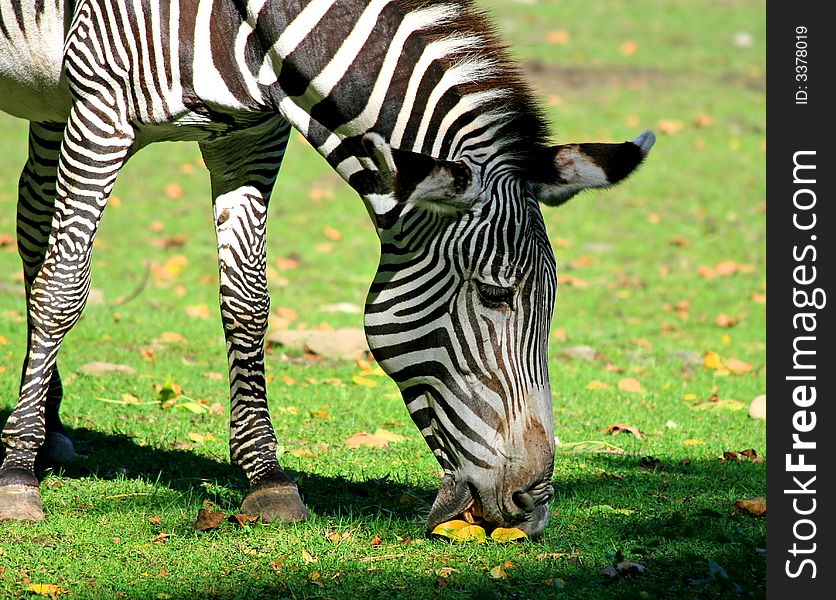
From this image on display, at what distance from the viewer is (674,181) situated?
1451cm

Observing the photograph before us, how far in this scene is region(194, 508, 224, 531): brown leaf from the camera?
15.1 ft

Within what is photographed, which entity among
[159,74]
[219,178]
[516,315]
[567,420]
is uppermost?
[159,74]

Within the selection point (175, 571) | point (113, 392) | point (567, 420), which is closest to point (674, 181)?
point (567, 420)

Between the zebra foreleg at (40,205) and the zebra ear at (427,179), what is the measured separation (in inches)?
104

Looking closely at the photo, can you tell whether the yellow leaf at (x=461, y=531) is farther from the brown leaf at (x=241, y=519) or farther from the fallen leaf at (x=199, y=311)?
the fallen leaf at (x=199, y=311)

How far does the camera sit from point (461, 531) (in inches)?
A: 170

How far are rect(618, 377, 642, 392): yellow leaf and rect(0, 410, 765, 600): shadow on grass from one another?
190 centimetres

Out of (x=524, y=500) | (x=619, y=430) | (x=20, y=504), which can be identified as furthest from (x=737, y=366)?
(x=20, y=504)

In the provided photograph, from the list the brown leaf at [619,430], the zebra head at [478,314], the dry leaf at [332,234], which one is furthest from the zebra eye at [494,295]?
the dry leaf at [332,234]

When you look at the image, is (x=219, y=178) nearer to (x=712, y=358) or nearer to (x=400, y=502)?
(x=400, y=502)

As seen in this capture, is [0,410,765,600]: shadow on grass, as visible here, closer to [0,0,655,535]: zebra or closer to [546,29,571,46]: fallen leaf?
[0,0,655,535]: zebra

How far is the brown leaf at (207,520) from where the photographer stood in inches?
182

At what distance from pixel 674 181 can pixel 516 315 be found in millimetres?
10953

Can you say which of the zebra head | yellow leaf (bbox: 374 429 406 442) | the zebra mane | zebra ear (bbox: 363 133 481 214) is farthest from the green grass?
the zebra mane
